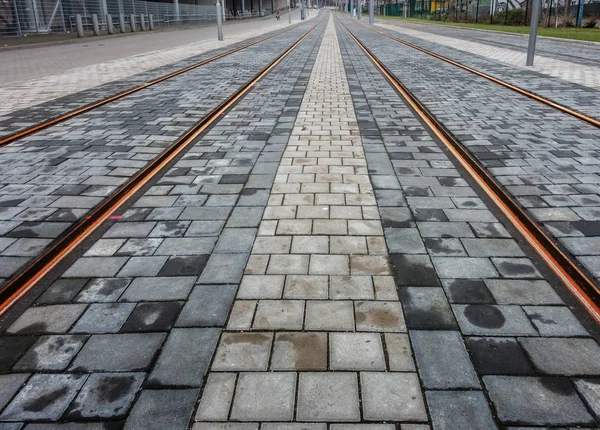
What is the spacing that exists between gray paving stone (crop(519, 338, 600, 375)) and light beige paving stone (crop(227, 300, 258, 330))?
1.46 m

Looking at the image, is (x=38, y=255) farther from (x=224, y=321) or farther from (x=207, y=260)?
(x=224, y=321)

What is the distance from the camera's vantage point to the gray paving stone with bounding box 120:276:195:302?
3080mm

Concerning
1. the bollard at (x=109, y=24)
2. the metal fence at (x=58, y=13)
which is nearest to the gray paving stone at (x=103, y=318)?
the metal fence at (x=58, y=13)

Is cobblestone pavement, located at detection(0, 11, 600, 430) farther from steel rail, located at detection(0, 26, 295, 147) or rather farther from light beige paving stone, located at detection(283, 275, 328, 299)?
steel rail, located at detection(0, 26, 295, 147)

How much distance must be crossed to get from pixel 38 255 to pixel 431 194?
3345 mm

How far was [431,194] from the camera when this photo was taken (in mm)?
4719

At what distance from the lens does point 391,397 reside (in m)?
2.24

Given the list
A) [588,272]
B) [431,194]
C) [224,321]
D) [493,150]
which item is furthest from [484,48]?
[224,321]

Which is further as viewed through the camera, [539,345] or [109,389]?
[539,345]

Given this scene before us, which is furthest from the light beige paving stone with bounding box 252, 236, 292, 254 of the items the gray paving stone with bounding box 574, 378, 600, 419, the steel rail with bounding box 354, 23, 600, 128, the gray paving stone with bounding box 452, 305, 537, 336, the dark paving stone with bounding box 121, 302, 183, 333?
the steel rail with bounding box 354, 23, 600, 128

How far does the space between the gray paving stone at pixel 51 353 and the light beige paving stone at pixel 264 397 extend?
92cm

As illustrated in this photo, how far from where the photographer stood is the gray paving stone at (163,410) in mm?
2117

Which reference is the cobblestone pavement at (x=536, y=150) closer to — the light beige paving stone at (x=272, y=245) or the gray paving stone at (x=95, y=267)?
the light beige paving stone at (x=272, y=245)

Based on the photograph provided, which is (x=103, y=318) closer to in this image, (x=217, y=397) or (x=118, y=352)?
(x=118, y=352)
